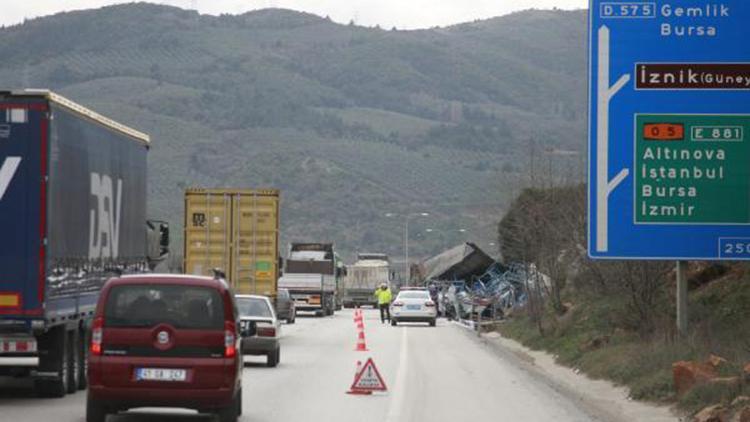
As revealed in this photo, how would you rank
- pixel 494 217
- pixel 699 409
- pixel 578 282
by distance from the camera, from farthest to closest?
pixel 494 217 < pixel 578 282 < pixel 699 409

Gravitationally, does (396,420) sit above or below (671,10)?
below

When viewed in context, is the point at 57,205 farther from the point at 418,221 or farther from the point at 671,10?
the point at 418,221

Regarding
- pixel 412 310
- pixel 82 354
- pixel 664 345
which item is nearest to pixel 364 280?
pixel 412 310

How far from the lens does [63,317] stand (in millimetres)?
19719

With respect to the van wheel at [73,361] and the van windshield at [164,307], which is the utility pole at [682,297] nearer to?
the van wheel at [73,361]

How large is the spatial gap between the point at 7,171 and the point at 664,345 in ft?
34.5

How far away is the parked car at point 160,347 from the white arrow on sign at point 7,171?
346 centimetres

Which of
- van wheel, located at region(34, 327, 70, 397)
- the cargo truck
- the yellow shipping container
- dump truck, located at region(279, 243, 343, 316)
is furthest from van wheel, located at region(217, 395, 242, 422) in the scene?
dump truck, located at region(279, 243, 343, 316)

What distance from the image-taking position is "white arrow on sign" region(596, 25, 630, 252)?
22.2 m

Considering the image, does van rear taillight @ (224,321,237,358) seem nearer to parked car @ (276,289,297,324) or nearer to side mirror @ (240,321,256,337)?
side mirror @ (240,321,256,337)

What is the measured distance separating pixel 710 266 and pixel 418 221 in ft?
398

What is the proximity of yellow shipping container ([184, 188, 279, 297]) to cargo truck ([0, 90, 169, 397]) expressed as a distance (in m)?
15.8

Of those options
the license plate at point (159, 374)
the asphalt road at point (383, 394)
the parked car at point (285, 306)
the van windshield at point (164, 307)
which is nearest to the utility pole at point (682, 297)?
the asphalt road at point (383, 394)

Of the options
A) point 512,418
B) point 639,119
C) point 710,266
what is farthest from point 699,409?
point 710,266
